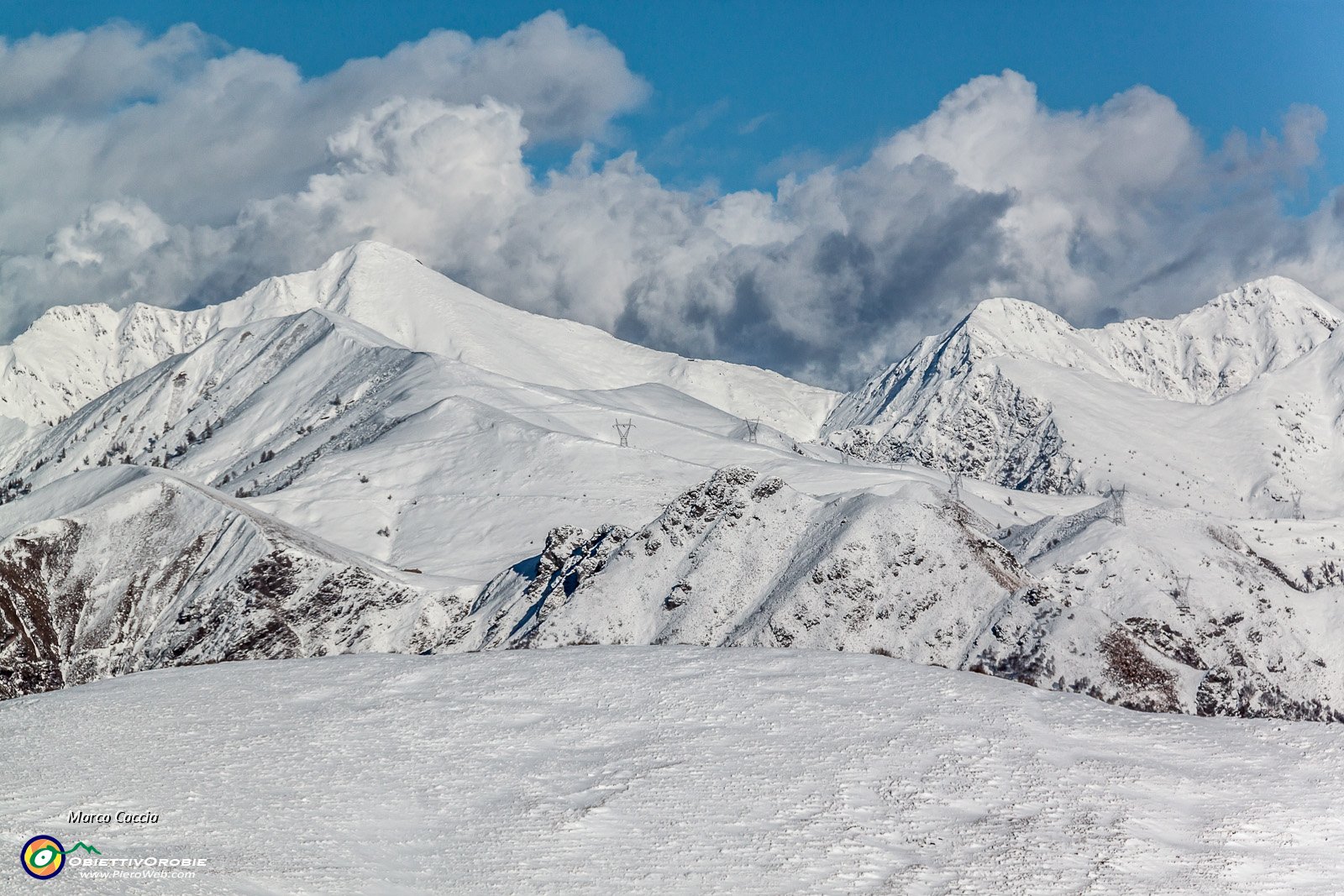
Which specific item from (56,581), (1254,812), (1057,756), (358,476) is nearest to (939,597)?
(1057,756)

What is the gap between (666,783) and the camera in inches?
2318

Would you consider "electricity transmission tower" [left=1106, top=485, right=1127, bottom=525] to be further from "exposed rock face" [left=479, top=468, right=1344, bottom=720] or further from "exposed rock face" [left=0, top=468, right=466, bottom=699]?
"exposed rock face" [left=0, top=468, right=466, bottom=699]

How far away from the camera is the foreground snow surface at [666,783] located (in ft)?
164

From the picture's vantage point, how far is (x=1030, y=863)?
50781mm

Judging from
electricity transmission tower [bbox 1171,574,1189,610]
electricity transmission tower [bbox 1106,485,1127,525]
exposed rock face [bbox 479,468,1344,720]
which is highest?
electricity transmission tower [bbox 1106,485,1127,525]

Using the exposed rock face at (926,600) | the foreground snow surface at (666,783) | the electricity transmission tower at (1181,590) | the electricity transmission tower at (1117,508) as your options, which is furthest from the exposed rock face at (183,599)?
the electricity transmission tower at (1117,508)

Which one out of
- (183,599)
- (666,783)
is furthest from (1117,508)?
(183,599)

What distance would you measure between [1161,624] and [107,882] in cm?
8139

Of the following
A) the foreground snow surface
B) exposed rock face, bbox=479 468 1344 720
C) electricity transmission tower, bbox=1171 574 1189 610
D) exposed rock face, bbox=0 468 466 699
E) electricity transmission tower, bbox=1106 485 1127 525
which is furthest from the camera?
electricity transmission tower, bbox=1106 485 1127 525

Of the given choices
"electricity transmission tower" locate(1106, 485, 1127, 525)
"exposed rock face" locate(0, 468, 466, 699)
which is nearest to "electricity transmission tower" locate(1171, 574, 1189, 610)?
"electricity transmission tower" locate(1106, 485, 1127, 525)

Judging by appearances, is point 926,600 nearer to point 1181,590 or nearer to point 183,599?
point 1181,590

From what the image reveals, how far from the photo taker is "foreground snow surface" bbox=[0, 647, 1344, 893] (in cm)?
4988

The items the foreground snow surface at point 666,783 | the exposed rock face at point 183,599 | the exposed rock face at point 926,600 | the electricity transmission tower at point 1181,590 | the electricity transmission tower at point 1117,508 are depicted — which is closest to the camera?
the foreground snow surface at point 666,783

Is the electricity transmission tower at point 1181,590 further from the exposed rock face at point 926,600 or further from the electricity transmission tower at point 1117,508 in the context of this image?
the electricity transmission tower at point 1117,508
